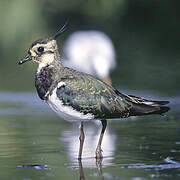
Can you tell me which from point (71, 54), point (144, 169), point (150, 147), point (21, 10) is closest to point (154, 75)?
point (71, 54)

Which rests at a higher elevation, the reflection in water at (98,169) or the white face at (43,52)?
the white face at (43,52)

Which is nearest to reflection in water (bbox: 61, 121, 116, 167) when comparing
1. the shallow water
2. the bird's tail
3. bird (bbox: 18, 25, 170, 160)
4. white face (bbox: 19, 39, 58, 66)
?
the shallow water

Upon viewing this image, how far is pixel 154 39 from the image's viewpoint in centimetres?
2033

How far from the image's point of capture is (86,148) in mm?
8320

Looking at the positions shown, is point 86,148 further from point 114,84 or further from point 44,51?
point 114,84

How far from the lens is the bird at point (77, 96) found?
753 cm

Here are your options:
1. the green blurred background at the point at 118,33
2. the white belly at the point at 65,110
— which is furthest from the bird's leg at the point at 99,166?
the green blurred background at the point at 118,33

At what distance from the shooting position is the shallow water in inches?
263

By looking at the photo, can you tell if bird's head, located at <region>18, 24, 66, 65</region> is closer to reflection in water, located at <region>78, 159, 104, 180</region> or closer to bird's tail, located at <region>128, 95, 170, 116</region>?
bird's tail, located at <region>128, 95, 170, 116</region>

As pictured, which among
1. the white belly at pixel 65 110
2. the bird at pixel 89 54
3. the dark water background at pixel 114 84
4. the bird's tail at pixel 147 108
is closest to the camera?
the dark water background at pixel 114 84

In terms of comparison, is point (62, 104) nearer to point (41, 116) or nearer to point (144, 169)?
point (144, 169)

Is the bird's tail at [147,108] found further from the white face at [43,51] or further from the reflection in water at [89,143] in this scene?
the white face at [43,51]

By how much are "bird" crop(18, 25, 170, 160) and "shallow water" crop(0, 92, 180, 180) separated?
→ 421 mm

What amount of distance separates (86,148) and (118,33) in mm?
12875
